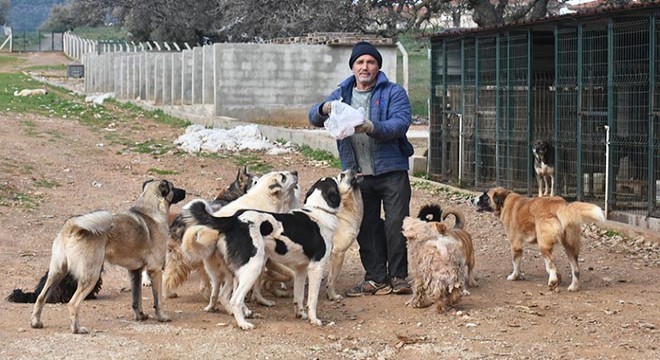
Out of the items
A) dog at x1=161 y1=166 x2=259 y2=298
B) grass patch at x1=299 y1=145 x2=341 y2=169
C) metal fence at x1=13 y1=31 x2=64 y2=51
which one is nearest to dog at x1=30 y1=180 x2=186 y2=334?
dog at x1=161 y1=166 x2=259 y2=298

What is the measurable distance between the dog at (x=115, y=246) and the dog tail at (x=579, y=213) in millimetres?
3276

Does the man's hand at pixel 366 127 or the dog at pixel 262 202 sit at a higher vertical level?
the man's hand at pixel 366 127

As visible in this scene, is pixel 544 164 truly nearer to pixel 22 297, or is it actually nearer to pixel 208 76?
pixel 22 297

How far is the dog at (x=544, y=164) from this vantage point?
48.0 ft

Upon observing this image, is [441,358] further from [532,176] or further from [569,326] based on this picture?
[532,176]

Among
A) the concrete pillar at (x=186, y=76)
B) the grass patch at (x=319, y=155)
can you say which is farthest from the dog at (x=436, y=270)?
the concrete pillar at (x=186, y=76)

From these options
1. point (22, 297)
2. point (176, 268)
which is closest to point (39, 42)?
point (22, 297)

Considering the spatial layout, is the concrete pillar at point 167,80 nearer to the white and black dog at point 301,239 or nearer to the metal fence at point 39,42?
the white and black dog at point 301,239

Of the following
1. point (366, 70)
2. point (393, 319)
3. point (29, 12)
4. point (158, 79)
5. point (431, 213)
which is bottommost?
point (393, 319)

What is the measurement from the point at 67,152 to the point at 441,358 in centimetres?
1486

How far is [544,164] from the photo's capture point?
580 inches

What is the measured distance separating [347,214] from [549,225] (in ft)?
6.05

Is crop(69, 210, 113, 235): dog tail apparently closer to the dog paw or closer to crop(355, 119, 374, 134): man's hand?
the dog paw

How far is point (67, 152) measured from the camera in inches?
829
